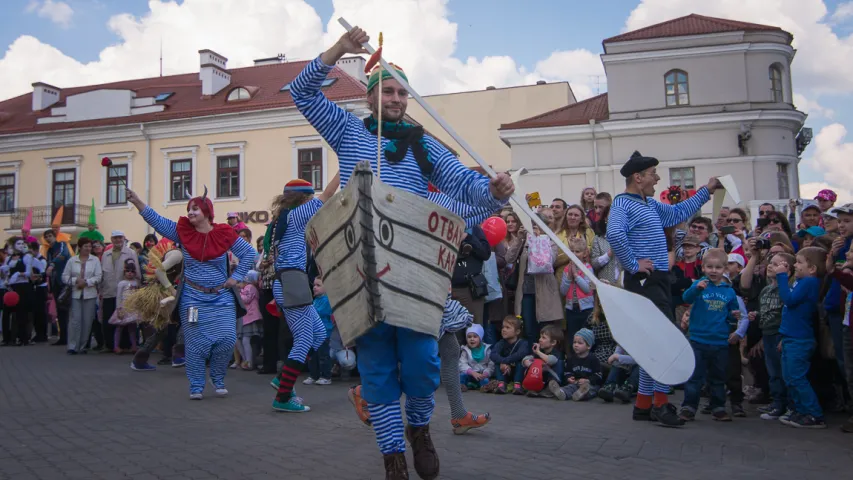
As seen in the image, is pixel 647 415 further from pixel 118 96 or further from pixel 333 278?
pixel 118 96

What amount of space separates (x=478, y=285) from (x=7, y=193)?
37.6 m

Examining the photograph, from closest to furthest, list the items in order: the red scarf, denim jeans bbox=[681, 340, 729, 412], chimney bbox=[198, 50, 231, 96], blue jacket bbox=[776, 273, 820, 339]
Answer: blue jacket bbox=[776, 273, 820, 339] → denim jeans bbox=[681, 340, 729, 412] → the red scarf → chimney bbox=[198, 50, 231, 96]

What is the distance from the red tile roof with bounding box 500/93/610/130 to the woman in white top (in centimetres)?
2522

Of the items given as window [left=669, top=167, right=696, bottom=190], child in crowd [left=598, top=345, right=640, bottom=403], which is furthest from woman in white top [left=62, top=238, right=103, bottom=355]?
window [left=669, top=167, right=696, bottom=190]

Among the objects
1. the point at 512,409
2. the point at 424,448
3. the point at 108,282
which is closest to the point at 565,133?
the point at 108,282

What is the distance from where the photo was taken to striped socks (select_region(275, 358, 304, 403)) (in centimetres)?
745

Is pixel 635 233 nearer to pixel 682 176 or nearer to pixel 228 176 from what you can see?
pixel 682 176

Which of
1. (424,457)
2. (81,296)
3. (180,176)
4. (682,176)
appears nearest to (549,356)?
(424,457)

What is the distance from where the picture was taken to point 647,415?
704 centimetres

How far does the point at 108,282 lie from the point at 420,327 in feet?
39.6

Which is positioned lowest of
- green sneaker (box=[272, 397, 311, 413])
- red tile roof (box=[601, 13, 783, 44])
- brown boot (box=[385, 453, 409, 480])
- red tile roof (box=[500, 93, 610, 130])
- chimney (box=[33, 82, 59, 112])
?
green sneaker (box=[272, 397, 311, 413])

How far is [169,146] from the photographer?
37.6 metres

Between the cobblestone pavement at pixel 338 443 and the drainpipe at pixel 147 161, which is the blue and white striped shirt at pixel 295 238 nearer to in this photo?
the cobblestone pavement at pixel 338 443

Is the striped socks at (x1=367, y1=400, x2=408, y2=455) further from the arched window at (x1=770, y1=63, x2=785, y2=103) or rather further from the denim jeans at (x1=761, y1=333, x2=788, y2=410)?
the arched window at (x1=770, y1=63, x2=785, y2=103)
